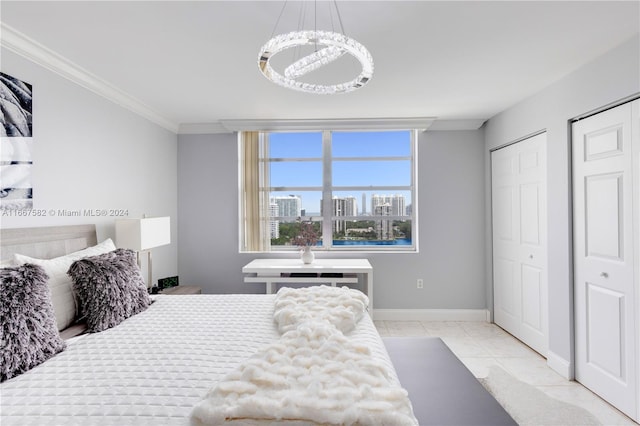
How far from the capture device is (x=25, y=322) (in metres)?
1.43

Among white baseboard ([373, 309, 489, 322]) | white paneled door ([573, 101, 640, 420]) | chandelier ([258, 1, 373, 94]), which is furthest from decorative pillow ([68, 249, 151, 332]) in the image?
white paneled door ([573, 101, 640, 420])

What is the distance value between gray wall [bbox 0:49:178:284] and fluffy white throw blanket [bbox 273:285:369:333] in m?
1.79

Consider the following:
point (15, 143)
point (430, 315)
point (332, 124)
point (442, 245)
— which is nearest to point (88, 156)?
point (15, 143)

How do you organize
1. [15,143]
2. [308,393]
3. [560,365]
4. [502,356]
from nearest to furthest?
[308,393] < [15,143] < [560,365] < [502,356]

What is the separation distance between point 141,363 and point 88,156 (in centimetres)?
→ 208

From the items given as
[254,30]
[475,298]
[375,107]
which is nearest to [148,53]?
[254,30]

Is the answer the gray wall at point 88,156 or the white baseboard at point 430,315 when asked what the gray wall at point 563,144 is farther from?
the gray wall at point 88,156

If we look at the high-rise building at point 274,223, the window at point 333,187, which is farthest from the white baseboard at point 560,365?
the high-rise building at point 274,223

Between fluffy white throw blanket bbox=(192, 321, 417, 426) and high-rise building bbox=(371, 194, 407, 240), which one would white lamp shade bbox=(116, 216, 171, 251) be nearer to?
fluffy white throw blanket bbox=(192, 321, 417, 426)

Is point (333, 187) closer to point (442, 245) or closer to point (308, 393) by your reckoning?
point (442, 245)

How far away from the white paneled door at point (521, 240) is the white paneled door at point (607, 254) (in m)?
0.50

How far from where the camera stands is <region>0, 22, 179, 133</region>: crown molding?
201 cm

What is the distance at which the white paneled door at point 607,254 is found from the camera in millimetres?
2186

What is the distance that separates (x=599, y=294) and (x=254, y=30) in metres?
3.08
